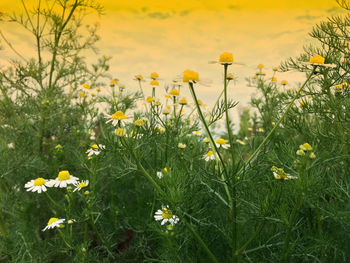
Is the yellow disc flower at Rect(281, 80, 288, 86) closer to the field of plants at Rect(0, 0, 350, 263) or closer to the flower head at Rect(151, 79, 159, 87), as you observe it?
the field of plants at Rect(0, 0, 350, 263)

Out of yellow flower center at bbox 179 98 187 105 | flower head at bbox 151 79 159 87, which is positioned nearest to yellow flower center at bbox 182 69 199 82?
yellow flower center at bbox 179 98 187 105

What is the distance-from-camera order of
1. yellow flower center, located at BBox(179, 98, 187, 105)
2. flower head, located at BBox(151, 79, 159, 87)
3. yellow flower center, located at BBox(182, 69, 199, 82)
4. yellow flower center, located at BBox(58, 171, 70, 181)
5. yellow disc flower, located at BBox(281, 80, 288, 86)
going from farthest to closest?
1. yellow disc flower, located at BBox(281, 80, 288, 86)
2. flower head, located at BBox(151, 79, 159, 87)
3. yellow flower center, located at BBox(179, 98, 187, 105)
4. yellow flower center, located at BBox(58, 171, 70, 181)
5. yellow flower center, located at BBox(182, 69, 199, 82)

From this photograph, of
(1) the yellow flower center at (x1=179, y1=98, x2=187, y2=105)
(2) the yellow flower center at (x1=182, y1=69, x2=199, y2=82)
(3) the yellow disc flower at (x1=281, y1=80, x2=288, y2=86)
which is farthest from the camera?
(3) the yellow disc flower at (x1=281, y1=80, x2=288, y2=86)

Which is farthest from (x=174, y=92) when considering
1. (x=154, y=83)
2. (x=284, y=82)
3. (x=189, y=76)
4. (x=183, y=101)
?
(x=284, y=82)

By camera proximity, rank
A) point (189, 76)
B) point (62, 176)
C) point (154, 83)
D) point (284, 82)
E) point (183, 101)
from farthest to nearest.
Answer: point (284, 82) < point (154, 83) < point (183, 101) < point (62, 176) < point (189, 76)

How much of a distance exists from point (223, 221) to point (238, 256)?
455mm

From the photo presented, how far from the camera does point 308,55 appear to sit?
1.87m

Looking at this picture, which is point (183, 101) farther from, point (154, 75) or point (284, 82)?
point (284, 82)

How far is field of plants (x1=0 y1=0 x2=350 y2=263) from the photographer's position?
4.17 feet

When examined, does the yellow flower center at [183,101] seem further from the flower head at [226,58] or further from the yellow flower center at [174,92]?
the flower head at [226,58]

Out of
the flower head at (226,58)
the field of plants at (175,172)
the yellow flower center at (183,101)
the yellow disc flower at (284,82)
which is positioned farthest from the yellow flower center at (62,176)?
the yellow disc flower at (284,82)

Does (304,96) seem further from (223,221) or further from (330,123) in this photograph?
(223,221)

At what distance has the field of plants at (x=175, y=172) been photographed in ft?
4.17

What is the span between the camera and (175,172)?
1.32 m
